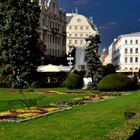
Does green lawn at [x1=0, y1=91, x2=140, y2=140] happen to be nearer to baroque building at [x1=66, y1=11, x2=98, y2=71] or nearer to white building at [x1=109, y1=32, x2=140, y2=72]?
white building at [x1=109, y1=32, x2=140, y2=72]

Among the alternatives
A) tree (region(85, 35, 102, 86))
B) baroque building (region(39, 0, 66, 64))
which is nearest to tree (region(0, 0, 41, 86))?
tree (region(85, 35, 102, 86))

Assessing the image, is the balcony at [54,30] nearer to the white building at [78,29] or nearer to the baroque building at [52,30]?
the baroque building at [52,30]

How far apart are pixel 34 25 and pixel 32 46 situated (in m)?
→ 2.72

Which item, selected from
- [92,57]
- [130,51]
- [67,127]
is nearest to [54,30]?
[130,51]

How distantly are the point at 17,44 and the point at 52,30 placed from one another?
62.0 meters

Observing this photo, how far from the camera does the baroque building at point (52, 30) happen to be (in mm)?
102188

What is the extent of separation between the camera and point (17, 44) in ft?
154

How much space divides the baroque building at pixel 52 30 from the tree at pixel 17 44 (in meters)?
50.7

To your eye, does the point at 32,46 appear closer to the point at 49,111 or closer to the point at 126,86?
the point at 126,86

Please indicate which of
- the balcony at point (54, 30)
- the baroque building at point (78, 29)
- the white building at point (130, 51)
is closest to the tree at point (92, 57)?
the balcony at point (54, 30)

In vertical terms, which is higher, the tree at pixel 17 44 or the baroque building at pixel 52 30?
the baroque building at pixel 52 30

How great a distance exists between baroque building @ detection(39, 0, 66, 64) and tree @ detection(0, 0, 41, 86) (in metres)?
50.7

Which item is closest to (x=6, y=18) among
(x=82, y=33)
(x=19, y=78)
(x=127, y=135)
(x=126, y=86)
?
(x=19, y=78)

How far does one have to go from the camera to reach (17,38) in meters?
47.2
